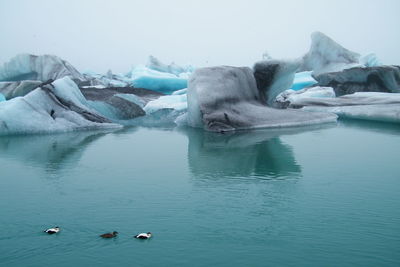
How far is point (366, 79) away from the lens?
771 inches

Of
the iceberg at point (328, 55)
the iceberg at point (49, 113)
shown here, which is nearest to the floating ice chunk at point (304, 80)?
the iceberg at point (328, 55)

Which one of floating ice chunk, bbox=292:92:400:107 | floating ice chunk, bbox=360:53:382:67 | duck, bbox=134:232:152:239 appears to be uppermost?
floating ice chunk, bbox=360:53:382:67

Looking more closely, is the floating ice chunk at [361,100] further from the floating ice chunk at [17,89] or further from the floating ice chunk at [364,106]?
the floating ice chunk at [17,89]

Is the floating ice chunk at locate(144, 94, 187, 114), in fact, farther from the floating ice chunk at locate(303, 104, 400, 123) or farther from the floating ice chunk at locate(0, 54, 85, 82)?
the floating ice chunk at locate(0, 54, 85, 82)

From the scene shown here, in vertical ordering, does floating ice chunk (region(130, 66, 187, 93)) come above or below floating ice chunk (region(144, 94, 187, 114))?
above

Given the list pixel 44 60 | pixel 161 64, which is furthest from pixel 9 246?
pixel 161 64

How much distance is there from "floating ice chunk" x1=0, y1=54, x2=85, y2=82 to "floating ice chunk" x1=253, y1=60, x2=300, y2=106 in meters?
13.8

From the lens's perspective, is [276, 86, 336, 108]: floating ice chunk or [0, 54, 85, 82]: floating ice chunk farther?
[0, 54, 85, 82]: floating ice chunk

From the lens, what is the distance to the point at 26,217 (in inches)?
177

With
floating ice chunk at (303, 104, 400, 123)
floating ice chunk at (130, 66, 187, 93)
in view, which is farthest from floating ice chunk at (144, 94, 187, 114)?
floating ice chunk at (130, 66, 187, 93)

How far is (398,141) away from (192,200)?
604 cm

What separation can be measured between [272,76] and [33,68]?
16.1 m

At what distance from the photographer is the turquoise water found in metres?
3.57

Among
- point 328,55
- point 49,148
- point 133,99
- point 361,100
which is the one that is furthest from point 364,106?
point 49,148
